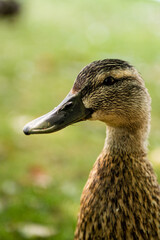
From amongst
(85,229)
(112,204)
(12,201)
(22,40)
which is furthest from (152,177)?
Answer: (22,40)

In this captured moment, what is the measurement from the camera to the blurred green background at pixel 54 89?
369 centimetres

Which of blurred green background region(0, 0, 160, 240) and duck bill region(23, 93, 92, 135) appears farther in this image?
blurred green background region(0, 0, 160, 240)

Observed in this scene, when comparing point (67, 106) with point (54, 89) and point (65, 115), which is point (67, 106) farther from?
point (54, 89)

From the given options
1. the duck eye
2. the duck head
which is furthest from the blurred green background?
the duck eye

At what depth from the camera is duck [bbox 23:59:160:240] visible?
214 centimetres

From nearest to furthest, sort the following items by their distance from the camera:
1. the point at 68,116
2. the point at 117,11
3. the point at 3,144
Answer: the point at 68,116
the point at 3,144
the point at 117,11

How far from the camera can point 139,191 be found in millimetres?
2225

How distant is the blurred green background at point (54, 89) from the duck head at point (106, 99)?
1451 millimetres

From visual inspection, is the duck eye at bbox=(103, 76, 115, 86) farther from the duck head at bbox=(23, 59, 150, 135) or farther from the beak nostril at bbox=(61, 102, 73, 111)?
the beak nostril at bbox=(61, 102, 73, 111)

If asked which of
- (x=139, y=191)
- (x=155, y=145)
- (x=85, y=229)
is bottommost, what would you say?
(x=85, y=229)

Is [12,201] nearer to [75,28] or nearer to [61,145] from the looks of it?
[61,145]

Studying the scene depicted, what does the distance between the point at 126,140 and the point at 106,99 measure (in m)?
0.25

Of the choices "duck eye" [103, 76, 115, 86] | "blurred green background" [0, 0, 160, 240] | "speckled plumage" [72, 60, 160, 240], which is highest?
"blurred green background" [0, 0, 160, 240]

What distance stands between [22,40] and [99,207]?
6.75 metres
